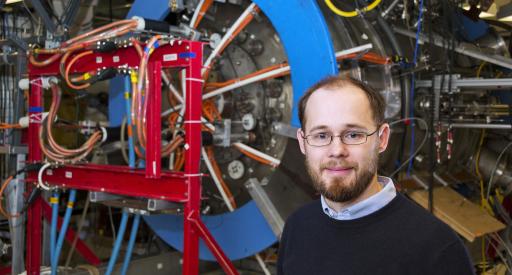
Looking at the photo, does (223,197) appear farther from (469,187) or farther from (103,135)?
(469,187)

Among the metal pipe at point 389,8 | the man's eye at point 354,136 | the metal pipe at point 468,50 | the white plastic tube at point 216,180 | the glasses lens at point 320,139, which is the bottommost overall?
the white plastic tube at point 216,180

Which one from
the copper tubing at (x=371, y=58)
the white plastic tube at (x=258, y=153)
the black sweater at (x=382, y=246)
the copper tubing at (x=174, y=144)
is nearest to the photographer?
the black sweater at (x=382, y=246)

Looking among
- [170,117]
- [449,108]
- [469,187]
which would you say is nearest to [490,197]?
[469,187]

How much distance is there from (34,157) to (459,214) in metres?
2.60

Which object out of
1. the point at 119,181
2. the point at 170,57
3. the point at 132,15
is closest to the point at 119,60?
the point at 170,57

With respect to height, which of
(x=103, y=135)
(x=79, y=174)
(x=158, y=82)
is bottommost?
(x=79, y=174)

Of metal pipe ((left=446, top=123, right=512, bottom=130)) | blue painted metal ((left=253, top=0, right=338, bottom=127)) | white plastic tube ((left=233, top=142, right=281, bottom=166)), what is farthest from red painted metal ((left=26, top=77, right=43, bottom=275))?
metal pipe ((left=446, top=123, right=512, bottom=130))

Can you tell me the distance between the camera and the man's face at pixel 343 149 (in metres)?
1.47

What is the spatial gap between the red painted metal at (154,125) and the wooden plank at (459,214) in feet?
5.13

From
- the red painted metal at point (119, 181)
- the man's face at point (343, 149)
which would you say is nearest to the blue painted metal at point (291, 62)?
the red painted metal at point (119, 181)

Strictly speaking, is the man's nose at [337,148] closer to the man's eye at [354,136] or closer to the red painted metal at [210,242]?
the man's eye at [354,136]

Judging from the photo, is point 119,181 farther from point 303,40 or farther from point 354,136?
point 354,136

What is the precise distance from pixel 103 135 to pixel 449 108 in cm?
207

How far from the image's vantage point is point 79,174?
3.17 m
